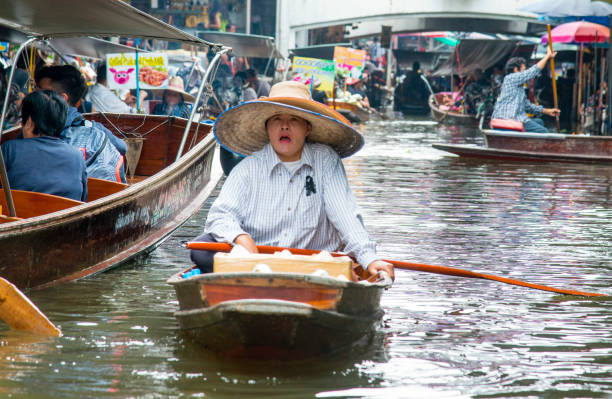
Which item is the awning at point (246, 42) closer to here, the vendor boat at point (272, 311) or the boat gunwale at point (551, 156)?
the boat gunwale at point (551, 156)

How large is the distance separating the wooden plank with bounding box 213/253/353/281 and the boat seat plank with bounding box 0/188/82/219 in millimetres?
1945

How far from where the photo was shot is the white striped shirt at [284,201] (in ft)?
14.4

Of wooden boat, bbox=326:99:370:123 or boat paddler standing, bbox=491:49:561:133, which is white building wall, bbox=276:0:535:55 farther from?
boat paddler standing, bbox=491:49:561:133

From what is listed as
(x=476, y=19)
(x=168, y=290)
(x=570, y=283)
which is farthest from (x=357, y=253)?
(x=476, y=19)

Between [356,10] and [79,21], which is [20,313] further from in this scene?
[356,10]

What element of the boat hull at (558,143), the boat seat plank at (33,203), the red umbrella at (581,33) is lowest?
the boat hull at (558,143)

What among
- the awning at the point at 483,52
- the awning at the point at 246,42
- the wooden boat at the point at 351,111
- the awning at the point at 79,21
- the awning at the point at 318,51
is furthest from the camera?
the awning at the point at 483,52

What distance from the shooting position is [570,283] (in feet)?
18.7

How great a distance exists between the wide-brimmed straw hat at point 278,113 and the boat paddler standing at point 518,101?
8018mm

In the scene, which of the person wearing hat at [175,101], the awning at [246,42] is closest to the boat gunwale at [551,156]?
the person wearing hat at [175,101]

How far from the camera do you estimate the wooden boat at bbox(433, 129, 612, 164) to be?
1258 centimetres

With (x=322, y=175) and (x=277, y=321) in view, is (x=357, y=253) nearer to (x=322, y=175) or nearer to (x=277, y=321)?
(x=322, y=175)

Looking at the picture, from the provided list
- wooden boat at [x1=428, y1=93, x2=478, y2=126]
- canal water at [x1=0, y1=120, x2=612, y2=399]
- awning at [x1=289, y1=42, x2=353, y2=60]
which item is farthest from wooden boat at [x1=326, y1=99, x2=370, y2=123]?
canal water at [x1=0, y1=120, x2=612, y2=399]

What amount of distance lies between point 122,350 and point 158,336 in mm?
289
